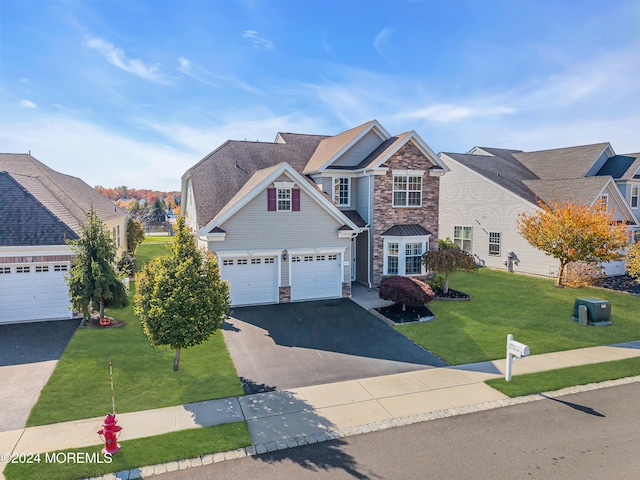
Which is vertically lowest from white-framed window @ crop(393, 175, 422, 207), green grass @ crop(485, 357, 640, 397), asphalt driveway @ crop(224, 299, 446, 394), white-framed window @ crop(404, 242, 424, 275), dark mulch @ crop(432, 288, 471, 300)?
green grass @ crop(485, 357, 640, 397)

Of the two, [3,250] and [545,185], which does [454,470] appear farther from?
[545,185]

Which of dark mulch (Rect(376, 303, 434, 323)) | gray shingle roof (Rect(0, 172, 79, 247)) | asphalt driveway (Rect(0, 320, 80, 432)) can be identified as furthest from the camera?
dark mulch (Rect(376, 303, 434, 323))

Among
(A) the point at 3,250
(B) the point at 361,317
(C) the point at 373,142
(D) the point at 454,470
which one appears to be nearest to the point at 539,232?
(C) the point at 373,142

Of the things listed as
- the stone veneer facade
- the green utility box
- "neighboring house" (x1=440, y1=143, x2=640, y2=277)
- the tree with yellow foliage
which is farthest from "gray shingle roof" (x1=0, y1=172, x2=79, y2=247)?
"neighboring house" (x1=440, y1=143, x2=640, y2=277)

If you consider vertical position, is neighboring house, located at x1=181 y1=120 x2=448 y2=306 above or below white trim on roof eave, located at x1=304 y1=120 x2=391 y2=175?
below

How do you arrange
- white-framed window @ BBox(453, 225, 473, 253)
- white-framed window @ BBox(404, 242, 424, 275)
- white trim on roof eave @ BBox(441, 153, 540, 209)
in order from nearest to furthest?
white-framed window @ BBox(404, 242, 424, 275)
white trim on roof eave @ BBox(441, 153, 540, 209)
white-framed window @ BBox(453, 225, 473, 253)

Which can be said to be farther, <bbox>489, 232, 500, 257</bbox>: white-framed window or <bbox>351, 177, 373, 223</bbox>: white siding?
<bbox>489, 232, 500, 257</bbox>: white-framed window

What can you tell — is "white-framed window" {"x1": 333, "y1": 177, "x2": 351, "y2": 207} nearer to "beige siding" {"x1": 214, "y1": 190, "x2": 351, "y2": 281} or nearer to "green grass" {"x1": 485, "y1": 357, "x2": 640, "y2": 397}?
"beige siding" {"x1": 214, "y1": 190, "x2": 351, "y2": 281}
